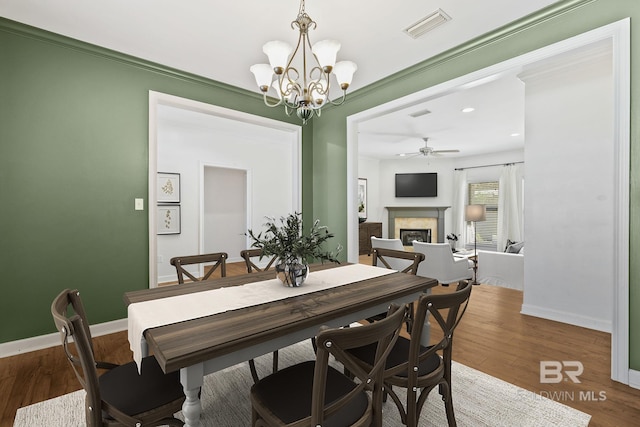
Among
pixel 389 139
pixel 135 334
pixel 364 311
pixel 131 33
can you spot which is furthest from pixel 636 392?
pixel 389 139

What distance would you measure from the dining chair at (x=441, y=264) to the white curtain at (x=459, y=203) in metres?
4.07

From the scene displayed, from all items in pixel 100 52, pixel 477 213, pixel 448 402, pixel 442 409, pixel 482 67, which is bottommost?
pixel 442 409

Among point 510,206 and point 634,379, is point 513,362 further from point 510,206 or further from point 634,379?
point 510,206

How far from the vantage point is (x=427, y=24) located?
2.44 m

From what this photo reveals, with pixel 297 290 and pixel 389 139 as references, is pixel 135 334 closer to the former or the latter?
pixel 297 290

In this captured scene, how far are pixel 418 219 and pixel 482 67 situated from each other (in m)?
Answer: 6.39

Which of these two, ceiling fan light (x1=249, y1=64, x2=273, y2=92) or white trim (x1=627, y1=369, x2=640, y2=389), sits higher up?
ceiling fan light (x1=249, y1=64, x2=273, y2=92)

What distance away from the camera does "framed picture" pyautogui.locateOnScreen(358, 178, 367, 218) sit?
27.6ft

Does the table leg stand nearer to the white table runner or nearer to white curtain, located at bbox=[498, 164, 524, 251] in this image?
the white table runner

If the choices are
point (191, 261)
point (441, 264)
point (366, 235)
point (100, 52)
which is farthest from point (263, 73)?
point (366, 235)

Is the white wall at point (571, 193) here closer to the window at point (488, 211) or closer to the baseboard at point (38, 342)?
the baseboard at point (38, 342)

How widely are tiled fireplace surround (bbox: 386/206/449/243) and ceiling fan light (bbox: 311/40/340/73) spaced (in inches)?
281

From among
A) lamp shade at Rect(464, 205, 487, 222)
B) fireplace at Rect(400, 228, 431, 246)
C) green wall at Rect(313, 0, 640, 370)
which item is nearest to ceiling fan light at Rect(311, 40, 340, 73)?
green wall at Rect(313, 0, 640, 370)

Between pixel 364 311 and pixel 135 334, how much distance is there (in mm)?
1055
